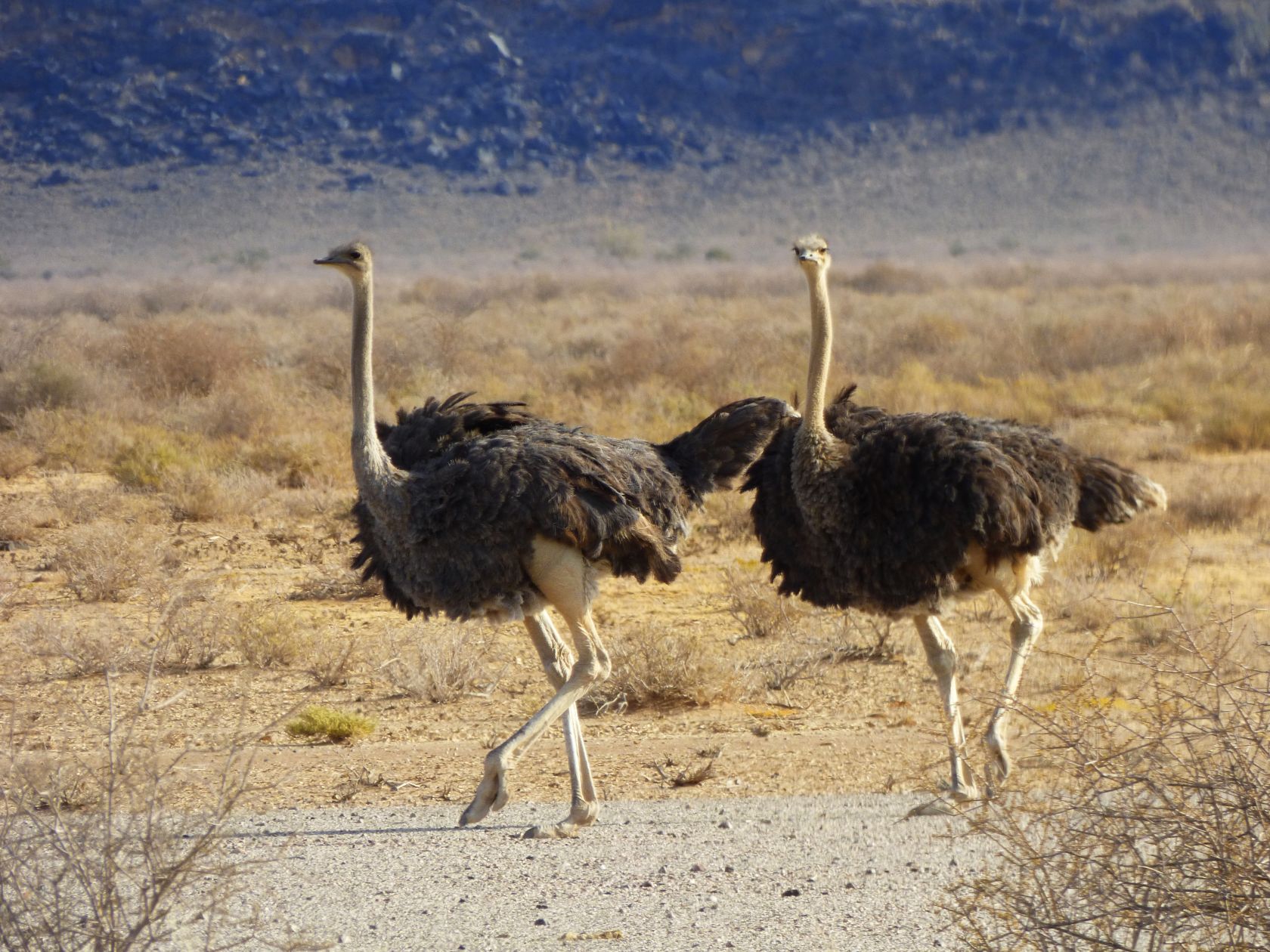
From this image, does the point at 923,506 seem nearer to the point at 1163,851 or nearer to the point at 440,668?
the point at 440,668

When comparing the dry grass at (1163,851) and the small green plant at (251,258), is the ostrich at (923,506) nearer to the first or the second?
the dry grass at (1163,851)

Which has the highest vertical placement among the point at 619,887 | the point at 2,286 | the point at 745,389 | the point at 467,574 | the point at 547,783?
the point at 467,574

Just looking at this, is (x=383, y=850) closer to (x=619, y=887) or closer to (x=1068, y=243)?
(x=619, y=887)

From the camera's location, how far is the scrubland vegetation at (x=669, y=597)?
3.73m

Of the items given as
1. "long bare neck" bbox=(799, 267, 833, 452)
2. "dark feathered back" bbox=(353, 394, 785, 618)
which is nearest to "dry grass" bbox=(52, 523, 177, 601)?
"dark feathered back" bbox=(353, 394, 785, 618)

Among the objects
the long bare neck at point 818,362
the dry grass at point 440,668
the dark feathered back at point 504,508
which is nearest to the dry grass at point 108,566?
the dry grass at point 440,668

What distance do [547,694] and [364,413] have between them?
2674 mm

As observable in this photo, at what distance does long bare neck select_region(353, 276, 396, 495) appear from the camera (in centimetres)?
616

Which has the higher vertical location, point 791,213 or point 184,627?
point 184,627

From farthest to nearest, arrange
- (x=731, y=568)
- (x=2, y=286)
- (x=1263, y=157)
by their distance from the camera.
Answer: (x=1263, y=157), (x=2, y=286), (x=731, y=568)

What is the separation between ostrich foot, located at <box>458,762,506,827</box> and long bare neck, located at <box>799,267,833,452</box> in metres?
1.95

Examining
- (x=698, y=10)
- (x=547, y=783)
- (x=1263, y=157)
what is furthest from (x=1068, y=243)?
(x=547, y=783)

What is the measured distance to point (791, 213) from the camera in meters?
61.0

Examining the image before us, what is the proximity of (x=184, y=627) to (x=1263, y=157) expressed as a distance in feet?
205
